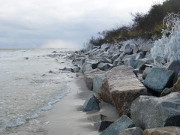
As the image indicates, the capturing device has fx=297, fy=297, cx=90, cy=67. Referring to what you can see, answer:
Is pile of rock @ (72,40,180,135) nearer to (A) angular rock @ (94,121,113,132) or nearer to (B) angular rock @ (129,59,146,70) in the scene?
(A) angular rock @ (94,121,113,132)

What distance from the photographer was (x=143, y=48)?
10.3 metres

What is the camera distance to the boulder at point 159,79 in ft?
15.9

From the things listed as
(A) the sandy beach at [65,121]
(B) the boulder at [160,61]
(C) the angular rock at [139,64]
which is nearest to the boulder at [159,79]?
(A) the sandy beach at [65,121]

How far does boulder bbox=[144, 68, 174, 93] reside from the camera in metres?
4.86

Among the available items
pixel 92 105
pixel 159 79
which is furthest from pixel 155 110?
pixel 92 105

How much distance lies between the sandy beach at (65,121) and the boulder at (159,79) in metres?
0.77

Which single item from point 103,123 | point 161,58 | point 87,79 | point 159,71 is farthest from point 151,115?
point 87,79

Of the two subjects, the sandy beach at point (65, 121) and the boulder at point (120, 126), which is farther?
the sandy beach at point (65, 121)

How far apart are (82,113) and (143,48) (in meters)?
5.48

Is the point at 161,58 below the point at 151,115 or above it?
above

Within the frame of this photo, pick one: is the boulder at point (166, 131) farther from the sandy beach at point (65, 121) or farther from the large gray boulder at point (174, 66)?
the large gray boulder at point (174, 66)

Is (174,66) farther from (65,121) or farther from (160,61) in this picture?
(65,121)

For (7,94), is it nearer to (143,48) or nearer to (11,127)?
(11,127)

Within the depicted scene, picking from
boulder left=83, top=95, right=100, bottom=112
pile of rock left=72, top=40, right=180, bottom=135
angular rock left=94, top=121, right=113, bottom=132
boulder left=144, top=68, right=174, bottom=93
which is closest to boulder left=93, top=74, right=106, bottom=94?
pile of rock left=72, top=40, right=180, bottom=135
